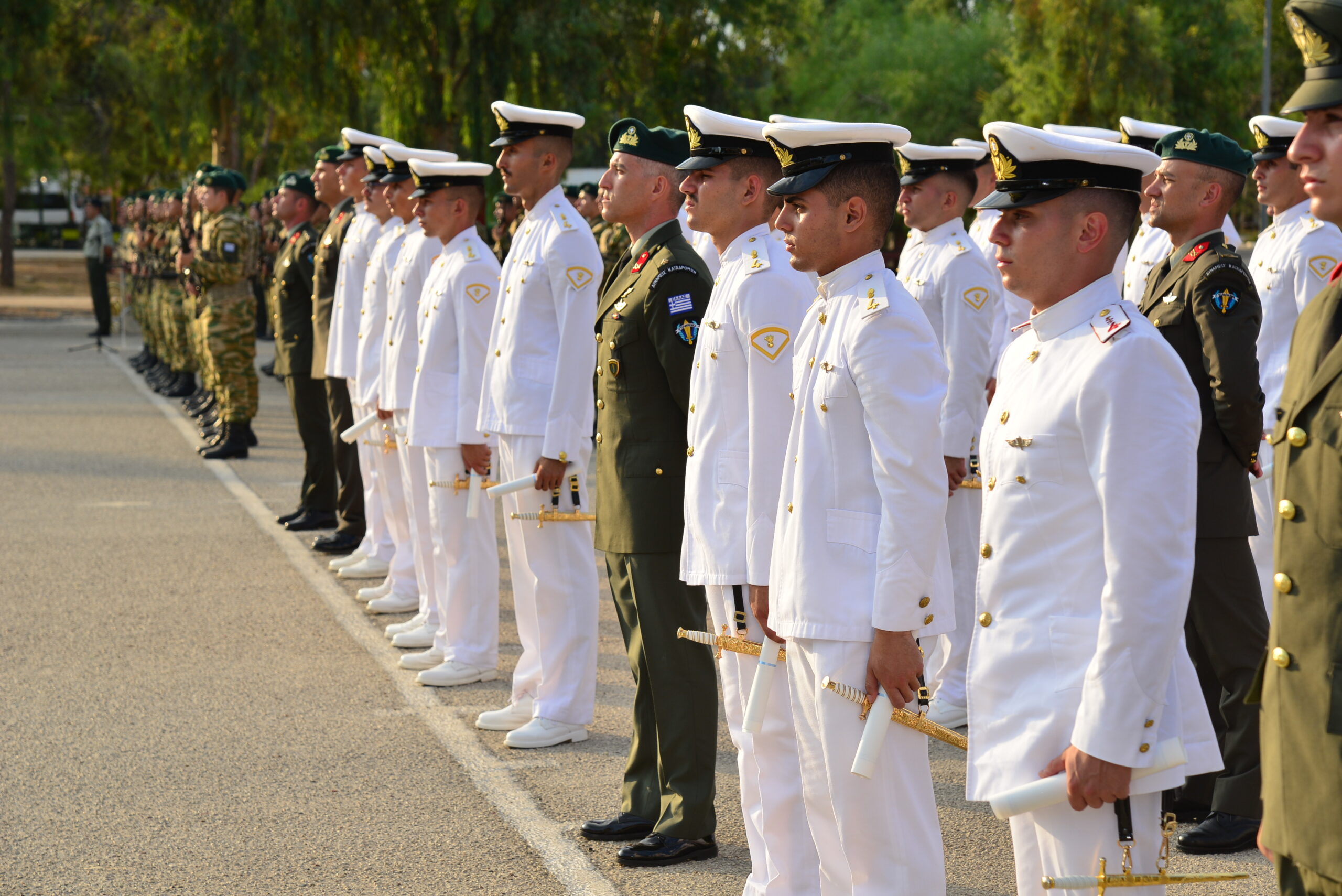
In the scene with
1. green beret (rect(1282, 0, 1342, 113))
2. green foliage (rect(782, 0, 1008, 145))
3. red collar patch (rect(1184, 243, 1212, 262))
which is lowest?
red collar patch (rect(1184, 243, 1212, 262))

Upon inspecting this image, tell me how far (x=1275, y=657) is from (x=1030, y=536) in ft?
1.89

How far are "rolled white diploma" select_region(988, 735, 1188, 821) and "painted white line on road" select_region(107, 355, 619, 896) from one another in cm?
194

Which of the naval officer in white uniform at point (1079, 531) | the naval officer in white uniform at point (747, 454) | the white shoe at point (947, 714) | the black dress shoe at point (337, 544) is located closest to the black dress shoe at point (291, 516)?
the black dress shoe at point (337, 544)

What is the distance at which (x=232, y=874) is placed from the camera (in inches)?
176

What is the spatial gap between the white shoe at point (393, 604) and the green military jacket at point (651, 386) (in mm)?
3524

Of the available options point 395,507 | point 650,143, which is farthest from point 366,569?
point 650,143

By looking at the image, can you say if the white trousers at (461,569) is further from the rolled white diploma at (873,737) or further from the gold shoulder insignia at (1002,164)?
the gold shoulder insignia at (1002,164)

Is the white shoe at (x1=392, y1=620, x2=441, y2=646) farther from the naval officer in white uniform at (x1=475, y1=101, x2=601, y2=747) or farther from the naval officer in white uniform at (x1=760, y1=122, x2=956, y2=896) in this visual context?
the naval officer in white uniform at (x1=760, y1=122, x2=956, y2=896)

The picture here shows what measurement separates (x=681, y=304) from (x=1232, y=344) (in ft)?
5.79

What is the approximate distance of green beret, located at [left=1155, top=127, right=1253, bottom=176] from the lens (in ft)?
15.9

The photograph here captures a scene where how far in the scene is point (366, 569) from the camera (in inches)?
352

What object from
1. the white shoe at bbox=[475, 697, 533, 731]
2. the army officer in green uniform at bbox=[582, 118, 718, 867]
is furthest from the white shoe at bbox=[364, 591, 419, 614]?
the army officer in green uniform at bbox=[582, 118, 718, 867]

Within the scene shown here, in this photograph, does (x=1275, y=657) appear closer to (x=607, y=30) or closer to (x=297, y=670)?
(x=297, y=670)

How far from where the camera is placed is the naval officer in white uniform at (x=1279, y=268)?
18.5ft
